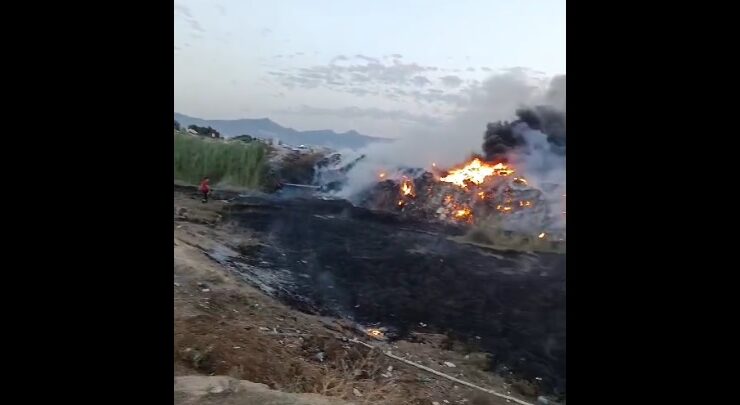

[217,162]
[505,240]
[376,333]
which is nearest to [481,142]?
[505,240]

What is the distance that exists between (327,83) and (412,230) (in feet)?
2.22

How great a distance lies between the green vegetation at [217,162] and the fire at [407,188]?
605 mm

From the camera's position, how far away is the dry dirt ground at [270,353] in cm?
173

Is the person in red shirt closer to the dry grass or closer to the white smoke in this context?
the white smoke

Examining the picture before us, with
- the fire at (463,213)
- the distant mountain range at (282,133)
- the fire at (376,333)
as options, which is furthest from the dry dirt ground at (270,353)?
the fire at (463,213)

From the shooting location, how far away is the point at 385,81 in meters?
1.89

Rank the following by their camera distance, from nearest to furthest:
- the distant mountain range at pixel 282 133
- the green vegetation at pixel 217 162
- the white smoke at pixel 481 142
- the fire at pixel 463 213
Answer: the white smoke at pixel 481 142 < the fire at pixel 463 213 < the distant mountain range at pixel 282 133 < the green vegetation at pixel 217 162

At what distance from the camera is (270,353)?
74.8 inches

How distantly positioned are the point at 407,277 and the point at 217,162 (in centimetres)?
96

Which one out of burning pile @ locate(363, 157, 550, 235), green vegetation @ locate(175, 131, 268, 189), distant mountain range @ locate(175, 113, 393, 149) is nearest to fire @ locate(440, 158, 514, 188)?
burning pile @ locate(363, 157, 550, 235)

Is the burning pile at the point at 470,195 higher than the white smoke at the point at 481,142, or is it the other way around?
the white smoke at the point at 481,142

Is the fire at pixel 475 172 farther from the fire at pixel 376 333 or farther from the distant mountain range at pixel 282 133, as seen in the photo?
the fire at pixel 376 333
